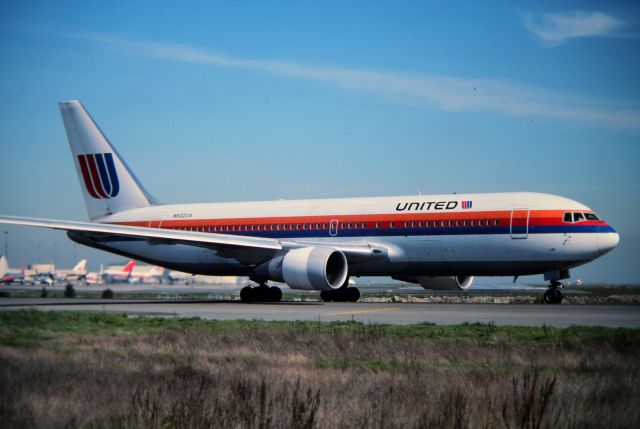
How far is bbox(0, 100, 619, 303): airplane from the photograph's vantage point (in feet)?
96.0

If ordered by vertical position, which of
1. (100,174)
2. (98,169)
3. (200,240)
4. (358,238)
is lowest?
(200,240)

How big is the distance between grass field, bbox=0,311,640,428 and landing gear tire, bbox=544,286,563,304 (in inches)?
486

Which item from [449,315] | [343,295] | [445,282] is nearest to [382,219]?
[343,295]

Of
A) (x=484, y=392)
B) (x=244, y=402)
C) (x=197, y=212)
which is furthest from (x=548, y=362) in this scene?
(x=197, y=212)

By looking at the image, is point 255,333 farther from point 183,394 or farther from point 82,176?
point 82,176

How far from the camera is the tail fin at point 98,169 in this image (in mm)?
38156

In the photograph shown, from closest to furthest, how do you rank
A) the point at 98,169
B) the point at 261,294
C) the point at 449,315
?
the point at 449,315 < the point at 261,294 < the point at 98,169

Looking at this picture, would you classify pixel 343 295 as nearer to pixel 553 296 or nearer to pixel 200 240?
pixel 200 240

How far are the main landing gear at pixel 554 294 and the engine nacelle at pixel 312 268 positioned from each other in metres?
7.16

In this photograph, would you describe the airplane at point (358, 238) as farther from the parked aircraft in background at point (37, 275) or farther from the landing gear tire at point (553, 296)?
the parked aircraft in background at point (37, 275)

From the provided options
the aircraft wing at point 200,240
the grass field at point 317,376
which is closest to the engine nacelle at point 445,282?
the aircraft wing at point 200,240

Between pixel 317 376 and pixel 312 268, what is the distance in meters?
17.7

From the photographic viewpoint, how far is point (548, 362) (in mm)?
12508

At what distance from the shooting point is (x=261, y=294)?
34156 millimetres
